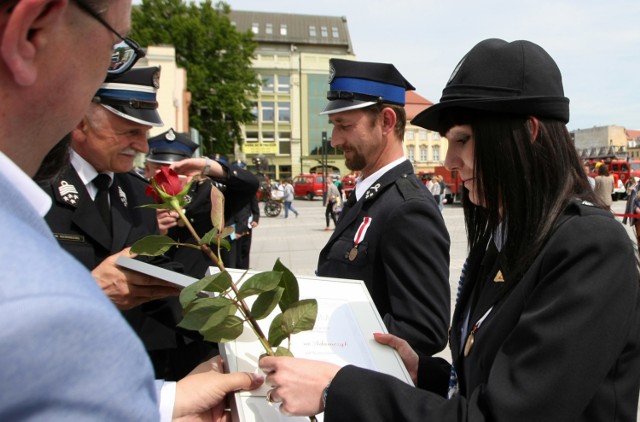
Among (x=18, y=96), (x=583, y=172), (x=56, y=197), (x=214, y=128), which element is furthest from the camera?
(x=214, y=128)

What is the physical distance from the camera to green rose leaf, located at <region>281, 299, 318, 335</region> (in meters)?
1.16

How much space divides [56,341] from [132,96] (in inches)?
95.1

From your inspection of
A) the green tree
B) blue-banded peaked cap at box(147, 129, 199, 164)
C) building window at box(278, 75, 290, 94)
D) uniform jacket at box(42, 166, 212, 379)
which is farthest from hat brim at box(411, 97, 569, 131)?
building window at box(278, 75, 290, 94)

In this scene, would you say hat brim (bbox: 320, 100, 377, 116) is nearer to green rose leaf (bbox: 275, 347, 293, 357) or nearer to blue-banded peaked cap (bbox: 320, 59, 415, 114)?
blue-banded peaked cap (bbox: 320, 59, 415, 114)

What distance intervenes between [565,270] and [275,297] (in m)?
0.63

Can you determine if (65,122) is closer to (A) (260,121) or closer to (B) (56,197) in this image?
(B) (56,197)

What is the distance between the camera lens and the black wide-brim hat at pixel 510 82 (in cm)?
124

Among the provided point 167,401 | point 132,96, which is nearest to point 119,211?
point 132,96

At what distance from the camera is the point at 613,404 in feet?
3.61

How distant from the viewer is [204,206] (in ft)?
12.0

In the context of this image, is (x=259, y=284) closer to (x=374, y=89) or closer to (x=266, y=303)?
(x=266, y=303)

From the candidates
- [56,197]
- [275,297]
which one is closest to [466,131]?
[275,297]

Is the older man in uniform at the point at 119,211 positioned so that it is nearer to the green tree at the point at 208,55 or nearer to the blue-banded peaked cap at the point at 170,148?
the blue-banded peaked cap at the point at 170,148

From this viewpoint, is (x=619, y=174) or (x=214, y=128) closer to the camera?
(x=619, y=174)
